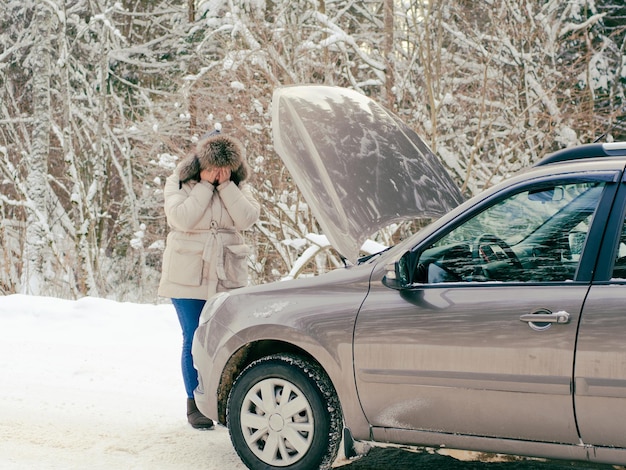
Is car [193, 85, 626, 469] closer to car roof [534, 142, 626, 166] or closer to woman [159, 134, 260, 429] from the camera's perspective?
car roof [534, 142, 626, 166]

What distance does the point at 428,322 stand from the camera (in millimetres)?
3945

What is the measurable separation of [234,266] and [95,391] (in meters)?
1.61

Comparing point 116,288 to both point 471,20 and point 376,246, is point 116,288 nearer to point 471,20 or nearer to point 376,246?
point 471,20

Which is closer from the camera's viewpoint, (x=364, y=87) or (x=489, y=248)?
(x=489, y=248)

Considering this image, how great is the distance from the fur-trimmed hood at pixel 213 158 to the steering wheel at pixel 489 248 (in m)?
2.08

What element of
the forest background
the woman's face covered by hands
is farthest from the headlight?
the forest background

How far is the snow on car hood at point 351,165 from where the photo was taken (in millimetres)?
4422

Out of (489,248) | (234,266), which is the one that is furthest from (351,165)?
(234,266)

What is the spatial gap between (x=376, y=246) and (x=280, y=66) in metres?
4.84

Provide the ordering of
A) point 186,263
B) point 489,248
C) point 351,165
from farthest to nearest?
point 186,263 < point 351,165 < point 489,248

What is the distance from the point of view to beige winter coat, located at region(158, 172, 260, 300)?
5578 mm

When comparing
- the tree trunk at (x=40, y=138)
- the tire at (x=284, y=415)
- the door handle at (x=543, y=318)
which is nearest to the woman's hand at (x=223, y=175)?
the tire at (x=284, y=415)

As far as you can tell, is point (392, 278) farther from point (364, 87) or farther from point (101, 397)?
point (364, 87)

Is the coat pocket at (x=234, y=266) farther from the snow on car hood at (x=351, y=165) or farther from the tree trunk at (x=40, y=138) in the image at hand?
the tree trunk at (x=40, y=138)
